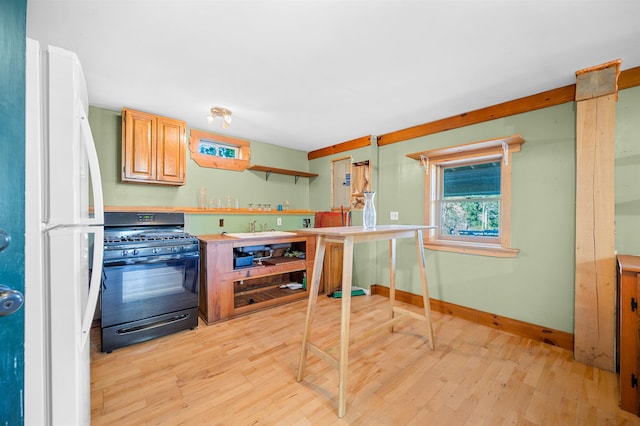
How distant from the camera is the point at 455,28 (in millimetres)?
1519

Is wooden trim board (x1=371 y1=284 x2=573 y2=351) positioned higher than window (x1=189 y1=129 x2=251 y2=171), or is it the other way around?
window (x1=189 y1=129 x2=251 y2=171)

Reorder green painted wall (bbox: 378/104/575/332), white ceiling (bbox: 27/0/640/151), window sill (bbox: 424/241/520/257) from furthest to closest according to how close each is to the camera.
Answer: window sill (bbox: 424/241/520/257)
green painted wall (bbox: 378/104/575/332)
white ceiling (bbox: 27/0/640/151)

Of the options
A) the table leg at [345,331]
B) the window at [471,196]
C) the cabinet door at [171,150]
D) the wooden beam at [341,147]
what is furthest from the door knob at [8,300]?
the wooden beam at [341,147]

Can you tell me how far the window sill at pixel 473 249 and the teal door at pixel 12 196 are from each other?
10.5 feet

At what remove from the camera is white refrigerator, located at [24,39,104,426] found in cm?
75

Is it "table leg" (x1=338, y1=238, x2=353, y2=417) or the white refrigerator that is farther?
"table leg" (x1=338, y1=238, x2=353, y2=417)

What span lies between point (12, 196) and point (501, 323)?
3436 millimetres

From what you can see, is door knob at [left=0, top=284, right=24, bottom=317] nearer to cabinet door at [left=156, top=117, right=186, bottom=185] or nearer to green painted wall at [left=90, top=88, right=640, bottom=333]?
cabinet door at [left=156, top=117, right=186, bottom=185]

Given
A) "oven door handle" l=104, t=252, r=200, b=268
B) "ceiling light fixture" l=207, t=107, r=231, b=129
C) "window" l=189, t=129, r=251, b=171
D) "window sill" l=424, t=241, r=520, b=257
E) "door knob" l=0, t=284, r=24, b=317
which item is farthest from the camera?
"window" l=189, t=129, r=251, b=171

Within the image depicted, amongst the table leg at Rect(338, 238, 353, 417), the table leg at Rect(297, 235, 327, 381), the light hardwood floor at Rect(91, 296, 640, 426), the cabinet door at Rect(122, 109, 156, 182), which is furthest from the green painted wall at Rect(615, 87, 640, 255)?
the cabinet door at Rect(122, 109, 156, 182)

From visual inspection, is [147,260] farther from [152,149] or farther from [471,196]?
[471,196]

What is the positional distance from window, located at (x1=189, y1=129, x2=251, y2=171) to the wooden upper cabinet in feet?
1.08

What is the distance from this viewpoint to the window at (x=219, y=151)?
3.26 metres

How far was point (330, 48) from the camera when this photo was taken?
1.71 metres
